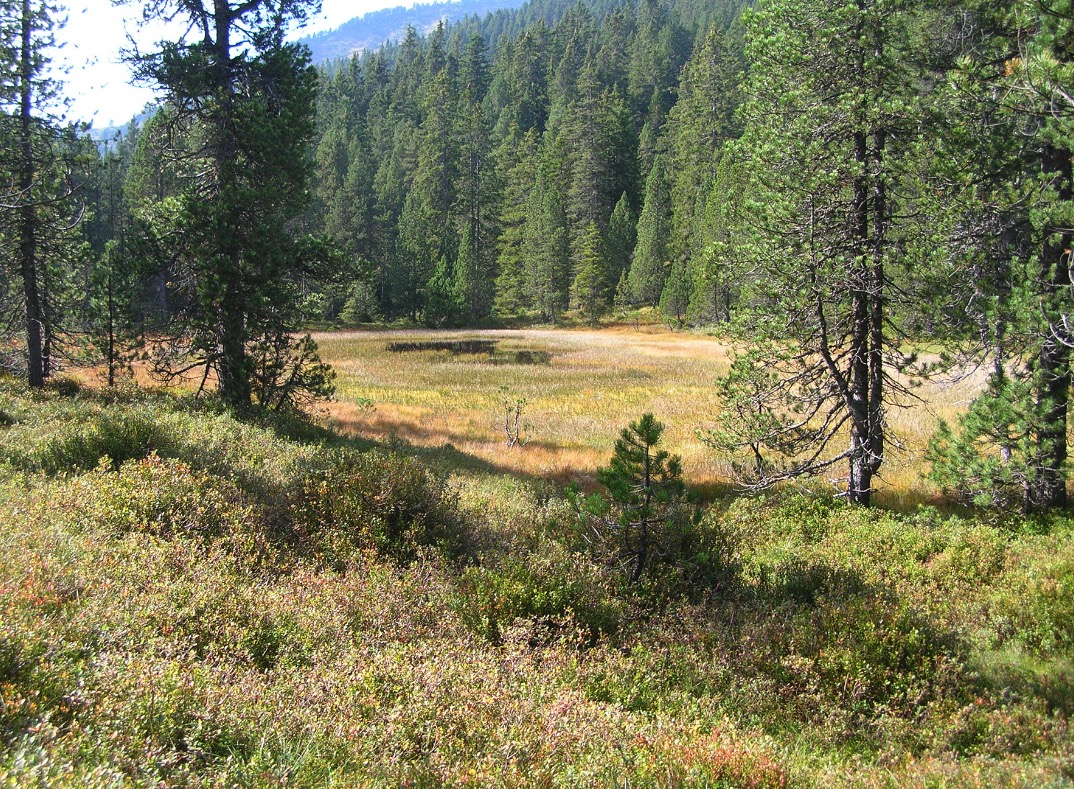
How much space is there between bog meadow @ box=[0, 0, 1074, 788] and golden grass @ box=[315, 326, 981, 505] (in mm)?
260

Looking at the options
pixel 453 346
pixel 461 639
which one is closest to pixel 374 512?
pixel 461 639

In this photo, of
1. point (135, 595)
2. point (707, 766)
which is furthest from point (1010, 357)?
point (135, 595)

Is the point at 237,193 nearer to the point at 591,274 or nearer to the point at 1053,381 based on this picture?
the point at 1053,381

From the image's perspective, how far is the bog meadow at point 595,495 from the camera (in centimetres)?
366

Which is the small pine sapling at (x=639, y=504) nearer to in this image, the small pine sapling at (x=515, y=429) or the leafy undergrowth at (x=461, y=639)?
the leafy undergrowth at (x=461, y=639)

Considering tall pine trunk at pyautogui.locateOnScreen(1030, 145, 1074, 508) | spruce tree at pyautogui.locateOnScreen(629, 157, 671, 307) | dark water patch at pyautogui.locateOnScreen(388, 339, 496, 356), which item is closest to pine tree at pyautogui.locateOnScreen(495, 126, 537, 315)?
spruce tree at pyautogui.locateOnScreen(629, 157, 671, 307)

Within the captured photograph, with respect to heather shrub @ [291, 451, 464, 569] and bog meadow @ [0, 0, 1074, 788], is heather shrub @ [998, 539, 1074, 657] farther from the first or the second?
heather shrub @ [291, 451, 464, 569]

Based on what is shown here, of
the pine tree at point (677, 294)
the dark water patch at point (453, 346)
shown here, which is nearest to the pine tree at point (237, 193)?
the dark water patch at point (453, 346)

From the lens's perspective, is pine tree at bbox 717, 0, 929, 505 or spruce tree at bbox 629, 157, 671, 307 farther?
spruce tree at bbox 629, 157, 671, 307

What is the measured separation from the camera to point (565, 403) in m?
22.7

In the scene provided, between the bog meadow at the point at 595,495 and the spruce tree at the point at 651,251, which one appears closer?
the bog meadow at the point at 595,495

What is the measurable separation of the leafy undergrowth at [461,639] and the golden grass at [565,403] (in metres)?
4.07

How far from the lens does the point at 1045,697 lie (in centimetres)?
534

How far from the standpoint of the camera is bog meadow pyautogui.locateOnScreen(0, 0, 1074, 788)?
3.66 m
